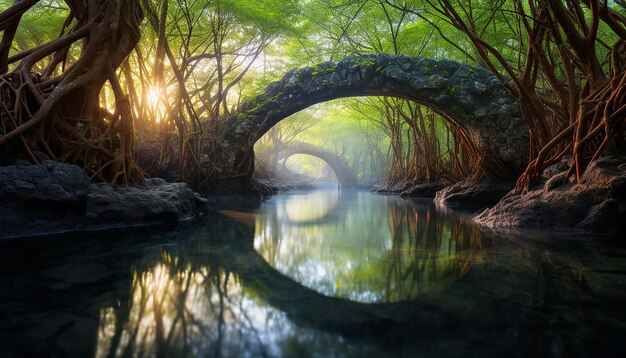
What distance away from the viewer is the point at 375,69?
873 cm

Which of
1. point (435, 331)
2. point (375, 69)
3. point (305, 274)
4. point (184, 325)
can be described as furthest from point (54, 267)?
point (375, 69)

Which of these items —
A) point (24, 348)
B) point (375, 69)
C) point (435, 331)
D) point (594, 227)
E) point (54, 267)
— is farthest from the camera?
point (375, 69)

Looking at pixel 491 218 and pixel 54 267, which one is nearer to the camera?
pixel 54 267

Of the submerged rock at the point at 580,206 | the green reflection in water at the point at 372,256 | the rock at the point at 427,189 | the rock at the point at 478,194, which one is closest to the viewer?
the green reflection in water at the point at 372,256

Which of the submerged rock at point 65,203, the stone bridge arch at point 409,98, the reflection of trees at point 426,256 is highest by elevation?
the stone bridge arch at point 409,98

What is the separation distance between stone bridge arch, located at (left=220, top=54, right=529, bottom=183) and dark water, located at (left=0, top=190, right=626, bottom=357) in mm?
5205

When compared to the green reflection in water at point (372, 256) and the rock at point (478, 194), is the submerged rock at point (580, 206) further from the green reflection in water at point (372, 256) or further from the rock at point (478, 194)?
the rock at point (478, 194)

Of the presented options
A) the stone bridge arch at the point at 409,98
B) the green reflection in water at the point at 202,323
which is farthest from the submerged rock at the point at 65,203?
the stone bridge arch at the point at 409,98

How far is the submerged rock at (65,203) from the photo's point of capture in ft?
10.1

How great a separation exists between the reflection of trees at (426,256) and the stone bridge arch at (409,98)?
421 cm

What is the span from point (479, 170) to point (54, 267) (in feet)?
27.3

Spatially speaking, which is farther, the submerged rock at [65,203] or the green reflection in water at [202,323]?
the submerged rock at [65,203]

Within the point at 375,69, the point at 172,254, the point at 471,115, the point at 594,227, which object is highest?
the point at 375,69

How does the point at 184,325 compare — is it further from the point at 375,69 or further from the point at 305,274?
the point at 375,69
